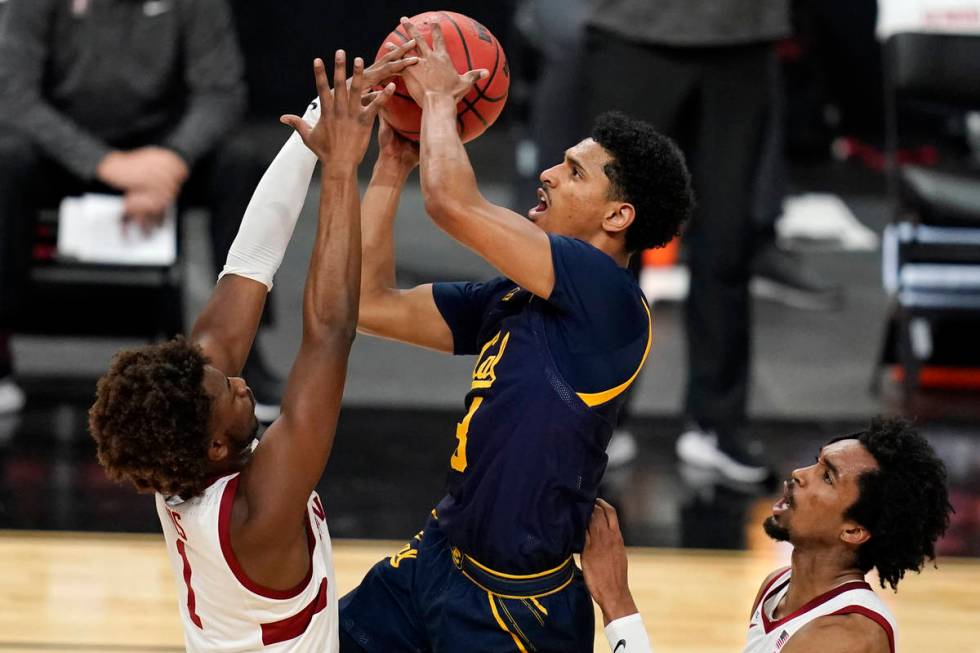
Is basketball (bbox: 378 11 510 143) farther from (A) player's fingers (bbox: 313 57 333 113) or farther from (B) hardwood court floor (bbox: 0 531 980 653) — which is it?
(B) hardwood court floor (bbox: 0 531 980 653)

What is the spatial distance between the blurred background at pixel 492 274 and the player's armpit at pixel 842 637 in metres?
1.91

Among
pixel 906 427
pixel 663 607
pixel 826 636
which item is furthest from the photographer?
pixel 663 607

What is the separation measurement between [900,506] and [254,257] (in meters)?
1.32

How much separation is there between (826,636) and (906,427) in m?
0.45

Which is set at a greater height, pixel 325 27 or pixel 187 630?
pixel 325 27

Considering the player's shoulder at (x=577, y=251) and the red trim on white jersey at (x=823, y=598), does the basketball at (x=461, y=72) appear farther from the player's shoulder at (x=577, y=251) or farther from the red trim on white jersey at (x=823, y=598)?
the red trim on white jersey at (x=823, y=598)

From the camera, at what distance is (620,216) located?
2945mm

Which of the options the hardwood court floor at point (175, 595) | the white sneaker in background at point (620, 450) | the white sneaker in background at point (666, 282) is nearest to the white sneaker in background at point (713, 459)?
the white sneaker in background at point (620, 450)

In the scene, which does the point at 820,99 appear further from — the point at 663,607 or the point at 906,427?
the point at 906,427

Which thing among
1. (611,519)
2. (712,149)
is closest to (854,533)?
(611,519)

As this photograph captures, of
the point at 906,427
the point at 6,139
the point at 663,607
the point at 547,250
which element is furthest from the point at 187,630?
the point at 6,139

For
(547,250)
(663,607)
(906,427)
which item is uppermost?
(547,250)

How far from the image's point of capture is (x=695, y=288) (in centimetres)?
523

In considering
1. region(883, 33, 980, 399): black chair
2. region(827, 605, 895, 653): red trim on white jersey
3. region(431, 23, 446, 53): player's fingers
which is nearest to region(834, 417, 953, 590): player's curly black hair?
region(827, 605, 895, 653): red trim on white jersey
